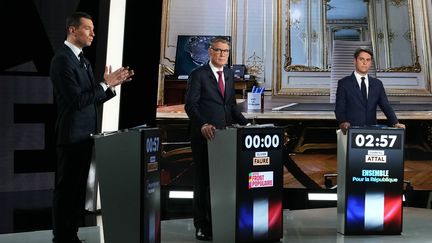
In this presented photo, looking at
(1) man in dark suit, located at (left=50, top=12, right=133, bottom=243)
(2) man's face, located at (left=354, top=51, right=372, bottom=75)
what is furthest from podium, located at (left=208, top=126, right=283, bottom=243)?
(2) man's face, located at (left=354, top=51, right=372, bottom=75)

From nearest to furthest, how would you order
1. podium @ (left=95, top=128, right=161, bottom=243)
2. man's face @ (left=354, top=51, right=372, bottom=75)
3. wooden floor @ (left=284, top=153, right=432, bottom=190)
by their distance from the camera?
podium @ (left=95, top=128, right=161, bottom=243), man's face @ (left=354, top=51, right=372, bottom=75), wooden floor @ (left=284, top=153, right=432, bottom=190)

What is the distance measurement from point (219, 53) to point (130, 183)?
97 centimetres

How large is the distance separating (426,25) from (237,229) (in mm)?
5603

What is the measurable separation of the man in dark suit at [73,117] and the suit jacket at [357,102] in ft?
5.17

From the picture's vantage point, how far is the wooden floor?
5551 mm

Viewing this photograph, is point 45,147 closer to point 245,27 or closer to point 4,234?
point 4,234

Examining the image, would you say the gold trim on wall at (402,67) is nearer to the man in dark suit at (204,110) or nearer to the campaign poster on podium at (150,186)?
the man in dark suit at (204,110)

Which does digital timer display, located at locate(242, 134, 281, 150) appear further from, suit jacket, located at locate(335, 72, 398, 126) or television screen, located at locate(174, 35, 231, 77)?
television screen, located at locate(174, 35, 231, 77)

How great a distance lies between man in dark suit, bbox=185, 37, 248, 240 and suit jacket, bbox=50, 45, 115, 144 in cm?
58

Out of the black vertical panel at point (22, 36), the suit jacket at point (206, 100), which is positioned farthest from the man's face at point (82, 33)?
the black vertical panel at point (22, 36)

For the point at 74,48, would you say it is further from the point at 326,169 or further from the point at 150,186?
the point at 326,169

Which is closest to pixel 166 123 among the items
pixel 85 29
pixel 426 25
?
pixel 85 29

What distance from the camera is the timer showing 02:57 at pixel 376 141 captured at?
3.55 m

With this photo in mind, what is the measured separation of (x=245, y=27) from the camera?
7766 mm
